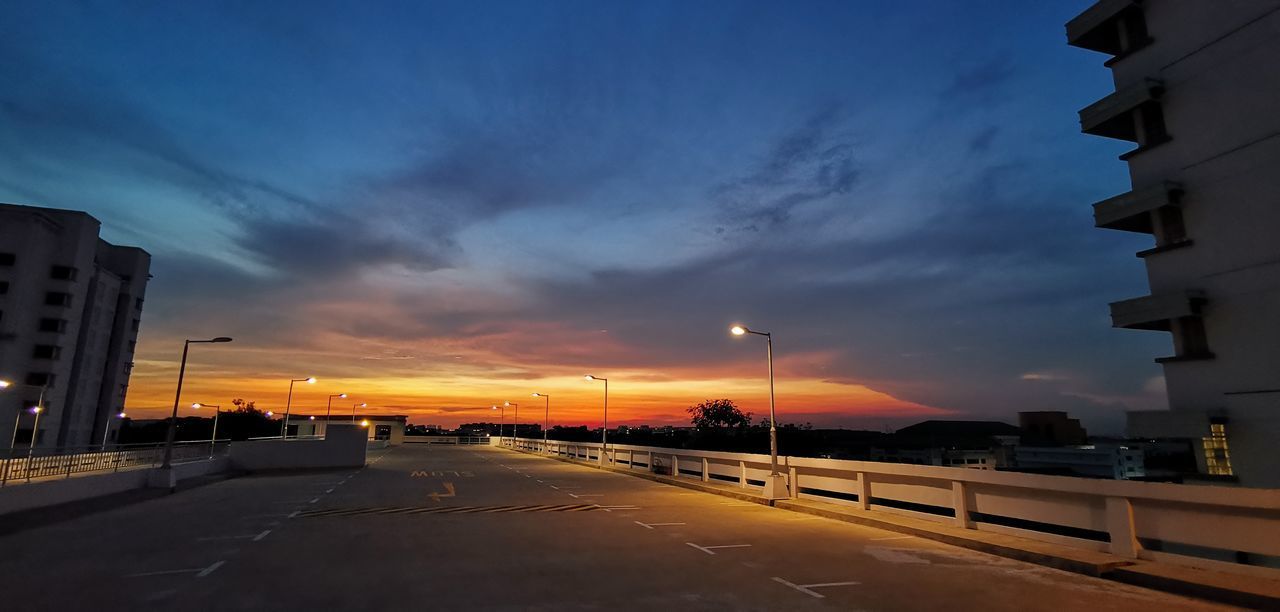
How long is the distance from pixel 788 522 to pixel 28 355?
92248mm

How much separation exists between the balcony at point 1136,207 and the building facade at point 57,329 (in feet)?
283

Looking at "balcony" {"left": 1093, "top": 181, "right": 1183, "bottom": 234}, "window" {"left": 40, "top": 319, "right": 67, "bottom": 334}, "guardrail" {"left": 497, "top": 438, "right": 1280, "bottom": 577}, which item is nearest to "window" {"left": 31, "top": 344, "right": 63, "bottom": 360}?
"window" {"left": 40, "top": 319, "right": 67, "bottom": 334}

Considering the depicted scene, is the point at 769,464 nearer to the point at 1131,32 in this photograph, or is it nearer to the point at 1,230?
the point at 1131,32

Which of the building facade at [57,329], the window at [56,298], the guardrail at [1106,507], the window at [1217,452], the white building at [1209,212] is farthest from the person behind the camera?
the window at [56,298]

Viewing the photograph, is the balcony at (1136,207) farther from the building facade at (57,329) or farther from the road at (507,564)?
the building facade at (57,329)

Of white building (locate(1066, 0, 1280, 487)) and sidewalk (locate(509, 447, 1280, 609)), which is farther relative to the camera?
white building (locate(1066, 0, 1280, 487))

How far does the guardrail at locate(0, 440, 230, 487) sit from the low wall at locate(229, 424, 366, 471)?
6949mm

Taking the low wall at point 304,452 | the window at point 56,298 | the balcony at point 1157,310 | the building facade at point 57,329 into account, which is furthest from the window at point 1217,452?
the window at point 56,298

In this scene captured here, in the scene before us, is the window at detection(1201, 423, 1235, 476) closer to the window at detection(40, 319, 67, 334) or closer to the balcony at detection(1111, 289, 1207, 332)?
the balcony at detection(1111, 289, 1207, 332)

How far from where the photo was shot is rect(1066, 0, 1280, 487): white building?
17.9 meters

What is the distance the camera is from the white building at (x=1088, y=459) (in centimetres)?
9425

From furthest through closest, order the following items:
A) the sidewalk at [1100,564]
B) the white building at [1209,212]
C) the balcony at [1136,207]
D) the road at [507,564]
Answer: the balcony at [1136,207], the white building at [1209,212], the road at [507,564], the sidewalk at [1100,564]

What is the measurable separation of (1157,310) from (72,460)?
36.8 meters

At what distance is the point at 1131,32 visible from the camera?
22.5m
